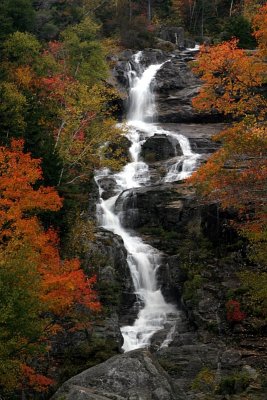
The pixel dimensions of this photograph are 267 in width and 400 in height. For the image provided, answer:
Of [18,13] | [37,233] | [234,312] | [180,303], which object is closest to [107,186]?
[180,303]

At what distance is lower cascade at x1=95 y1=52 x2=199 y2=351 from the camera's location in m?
27.1

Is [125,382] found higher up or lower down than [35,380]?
higher up

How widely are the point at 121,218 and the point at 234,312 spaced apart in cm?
1330

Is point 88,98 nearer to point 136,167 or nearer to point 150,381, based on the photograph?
point 136,167

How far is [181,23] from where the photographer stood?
7744cm

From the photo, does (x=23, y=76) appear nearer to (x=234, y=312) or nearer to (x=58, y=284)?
(x=58, y=284)

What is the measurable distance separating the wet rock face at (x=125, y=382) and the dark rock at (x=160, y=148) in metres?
30.1

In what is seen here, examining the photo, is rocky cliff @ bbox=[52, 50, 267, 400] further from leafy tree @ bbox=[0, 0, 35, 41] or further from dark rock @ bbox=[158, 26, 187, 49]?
dark rock @ bbox=[158, 26, 187, 49]

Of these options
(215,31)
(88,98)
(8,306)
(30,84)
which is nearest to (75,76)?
(30,84)

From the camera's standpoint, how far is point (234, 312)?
2525 cm

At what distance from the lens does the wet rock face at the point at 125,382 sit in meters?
13.1

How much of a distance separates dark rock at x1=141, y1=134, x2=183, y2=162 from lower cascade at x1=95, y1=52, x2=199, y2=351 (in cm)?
A: 51

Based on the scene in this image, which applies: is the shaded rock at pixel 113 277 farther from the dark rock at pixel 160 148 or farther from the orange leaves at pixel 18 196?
the dark rock at pixel 160 148

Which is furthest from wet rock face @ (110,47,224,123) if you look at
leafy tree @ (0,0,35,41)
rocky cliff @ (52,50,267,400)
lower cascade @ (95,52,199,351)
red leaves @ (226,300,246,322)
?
red leaves @ (226,300,246,322)
